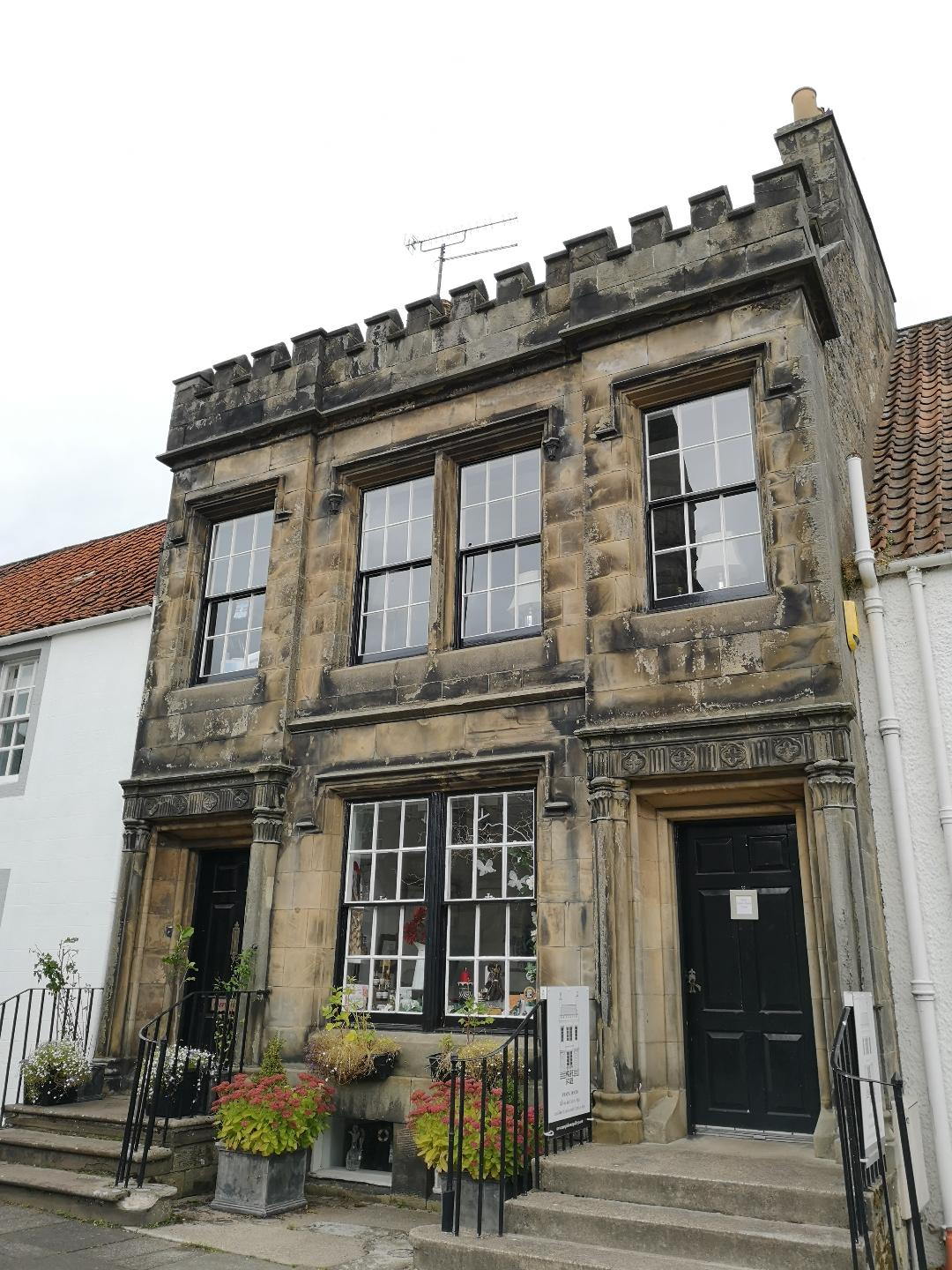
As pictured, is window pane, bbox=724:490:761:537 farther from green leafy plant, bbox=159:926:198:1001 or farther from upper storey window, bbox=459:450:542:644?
green leafy plant, bbox=159:926:198:1001

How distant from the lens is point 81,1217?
747 cm

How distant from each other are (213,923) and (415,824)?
2969 millimetres

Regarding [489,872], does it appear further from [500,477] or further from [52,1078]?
[52,1078]

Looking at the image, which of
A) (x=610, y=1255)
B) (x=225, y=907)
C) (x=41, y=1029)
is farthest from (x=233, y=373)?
(x=610, y=1255)

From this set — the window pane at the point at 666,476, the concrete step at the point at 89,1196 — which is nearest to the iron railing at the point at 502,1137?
the concrete step at the point at 89,1196

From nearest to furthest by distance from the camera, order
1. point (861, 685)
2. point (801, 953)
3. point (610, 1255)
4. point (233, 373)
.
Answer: point (610, 1255), point (801, 953), point (861, 685), point (233, 373)

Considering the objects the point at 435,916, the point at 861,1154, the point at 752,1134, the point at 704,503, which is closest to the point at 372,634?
the point at 435,916

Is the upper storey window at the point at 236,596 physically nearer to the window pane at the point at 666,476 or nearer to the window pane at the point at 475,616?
the window pane at the point at 475,616

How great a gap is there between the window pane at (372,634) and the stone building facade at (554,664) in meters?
0.03

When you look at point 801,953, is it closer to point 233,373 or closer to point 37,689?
point 233,373

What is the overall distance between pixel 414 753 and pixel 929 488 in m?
5.29

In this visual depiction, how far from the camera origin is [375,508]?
1069 cm

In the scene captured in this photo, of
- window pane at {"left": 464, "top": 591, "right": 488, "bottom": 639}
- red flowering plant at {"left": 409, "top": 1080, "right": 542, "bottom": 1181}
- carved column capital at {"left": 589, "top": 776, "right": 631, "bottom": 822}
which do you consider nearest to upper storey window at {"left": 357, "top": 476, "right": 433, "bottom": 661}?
window pane at {"left": 464, "top": 591, "right": 488, "bottom": 639}

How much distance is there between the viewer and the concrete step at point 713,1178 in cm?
568
